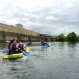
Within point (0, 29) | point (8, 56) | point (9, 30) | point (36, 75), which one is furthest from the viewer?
point (9, 30)

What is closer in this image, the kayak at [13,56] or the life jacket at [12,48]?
the kayak at [13,56]

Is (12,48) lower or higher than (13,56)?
higher

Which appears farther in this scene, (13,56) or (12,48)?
(12,48)

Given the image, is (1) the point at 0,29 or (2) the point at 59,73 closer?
(2) the point at 59,73

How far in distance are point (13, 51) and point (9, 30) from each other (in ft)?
298

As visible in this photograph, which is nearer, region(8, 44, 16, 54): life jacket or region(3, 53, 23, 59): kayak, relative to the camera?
region(3, 53, 23, 59): kayak

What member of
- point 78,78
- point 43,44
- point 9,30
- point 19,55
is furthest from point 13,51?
point 9,30

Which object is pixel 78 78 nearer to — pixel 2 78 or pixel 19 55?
pixel 2 78

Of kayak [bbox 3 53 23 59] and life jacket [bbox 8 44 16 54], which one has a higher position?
life jacket [bbox 8 44 16 54]

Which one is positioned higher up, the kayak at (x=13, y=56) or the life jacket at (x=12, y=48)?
the life jacket at (x=12, y=48)

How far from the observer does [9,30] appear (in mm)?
118625

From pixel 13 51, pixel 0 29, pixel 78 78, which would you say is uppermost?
pixel 0 29

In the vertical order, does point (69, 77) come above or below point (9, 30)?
below

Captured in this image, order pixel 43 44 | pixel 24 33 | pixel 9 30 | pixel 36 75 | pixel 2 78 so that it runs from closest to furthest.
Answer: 1. pixel 2 78
2. pixel 36 75
3. pixel 43 44
4. pixel 9 30
5. pixel 24 33
